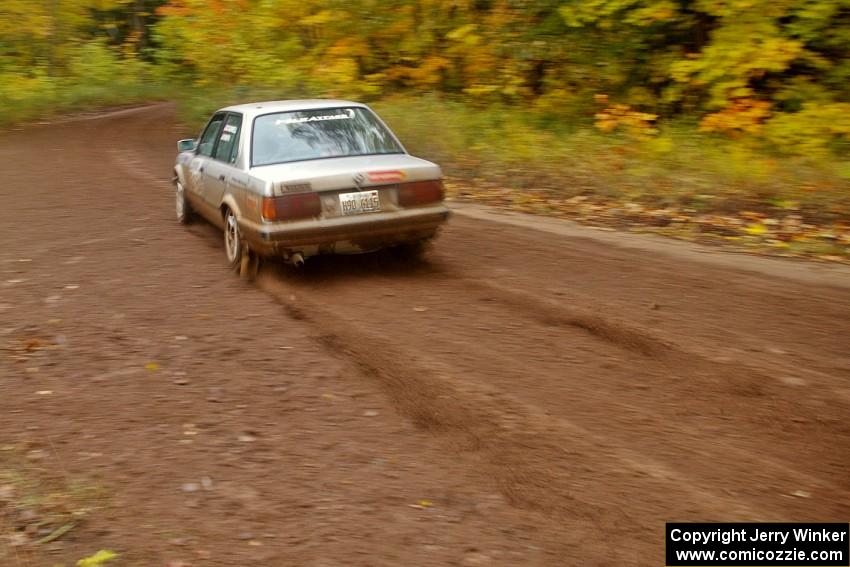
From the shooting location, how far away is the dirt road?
A: 3.69m

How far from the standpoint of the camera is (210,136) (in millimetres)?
9336

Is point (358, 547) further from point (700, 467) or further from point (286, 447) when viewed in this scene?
point (700, 467)

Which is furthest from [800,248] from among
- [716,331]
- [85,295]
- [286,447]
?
[85,295]

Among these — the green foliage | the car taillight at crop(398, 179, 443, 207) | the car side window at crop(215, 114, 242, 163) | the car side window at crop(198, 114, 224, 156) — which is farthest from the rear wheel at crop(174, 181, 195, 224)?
the green foliage

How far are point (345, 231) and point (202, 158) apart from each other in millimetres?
2951

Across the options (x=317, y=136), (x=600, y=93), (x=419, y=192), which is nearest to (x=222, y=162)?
(x=317, y=136)

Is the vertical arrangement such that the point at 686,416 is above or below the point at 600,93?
below

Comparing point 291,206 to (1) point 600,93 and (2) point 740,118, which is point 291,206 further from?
(1) point 600,93

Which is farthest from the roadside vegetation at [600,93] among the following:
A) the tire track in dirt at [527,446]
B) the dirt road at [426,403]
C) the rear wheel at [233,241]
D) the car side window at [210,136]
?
the tire track in dirt at [527,446]

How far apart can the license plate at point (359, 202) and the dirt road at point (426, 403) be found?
71cm

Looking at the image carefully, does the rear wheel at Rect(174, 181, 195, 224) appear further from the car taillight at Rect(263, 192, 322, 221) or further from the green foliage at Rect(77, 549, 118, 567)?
the green foliage at Rect(77, 549, 118, 567)

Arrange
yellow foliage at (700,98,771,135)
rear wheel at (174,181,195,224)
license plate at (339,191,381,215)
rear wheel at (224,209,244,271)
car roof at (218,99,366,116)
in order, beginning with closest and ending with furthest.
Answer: license plate at (339,191,381,215), rear wheel at (224,209,244,271), car roof at (218,99,366,116), rear wheel at (174,181,195,224), yellow foliage at (700,98,771,135)

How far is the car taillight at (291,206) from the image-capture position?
7055 millimetres

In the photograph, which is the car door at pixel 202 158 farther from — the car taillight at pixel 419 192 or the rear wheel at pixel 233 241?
the car taillight at pixel 419 192
